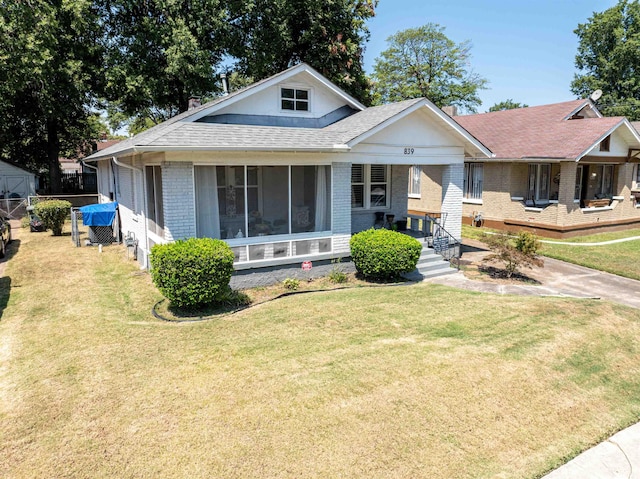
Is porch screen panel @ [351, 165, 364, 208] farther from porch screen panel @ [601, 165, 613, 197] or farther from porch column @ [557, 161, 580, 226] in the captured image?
porch screen panel @ [601, 165, 613, 197]

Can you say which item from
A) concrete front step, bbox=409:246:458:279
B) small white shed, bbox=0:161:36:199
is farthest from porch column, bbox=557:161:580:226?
small white shed, bbox=0:161:36:199

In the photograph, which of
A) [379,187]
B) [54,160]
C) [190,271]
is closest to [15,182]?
[54,160]

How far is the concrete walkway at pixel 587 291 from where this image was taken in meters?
5.02

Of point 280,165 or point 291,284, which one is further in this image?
point 280,165

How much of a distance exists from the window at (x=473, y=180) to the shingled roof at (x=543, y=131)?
1.27 meters

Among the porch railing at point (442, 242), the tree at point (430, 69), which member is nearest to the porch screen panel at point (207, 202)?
the porch railing at point (442, 242)

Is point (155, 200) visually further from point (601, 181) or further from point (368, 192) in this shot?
point (601, 181)

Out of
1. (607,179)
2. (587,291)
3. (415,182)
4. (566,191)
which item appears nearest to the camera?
(587,291)

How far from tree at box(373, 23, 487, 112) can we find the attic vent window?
105ft

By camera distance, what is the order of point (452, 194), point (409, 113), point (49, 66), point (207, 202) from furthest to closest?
point (49, 66) < point (452, 194) < point (409, 113) < point (207, 202)

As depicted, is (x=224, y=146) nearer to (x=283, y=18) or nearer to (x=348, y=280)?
(x=348, y=280)

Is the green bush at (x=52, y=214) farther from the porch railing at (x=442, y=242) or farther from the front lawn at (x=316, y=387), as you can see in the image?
the porch railing at (x=442, y=242)

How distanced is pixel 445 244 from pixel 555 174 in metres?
11.3

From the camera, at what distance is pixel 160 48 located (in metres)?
27.5
